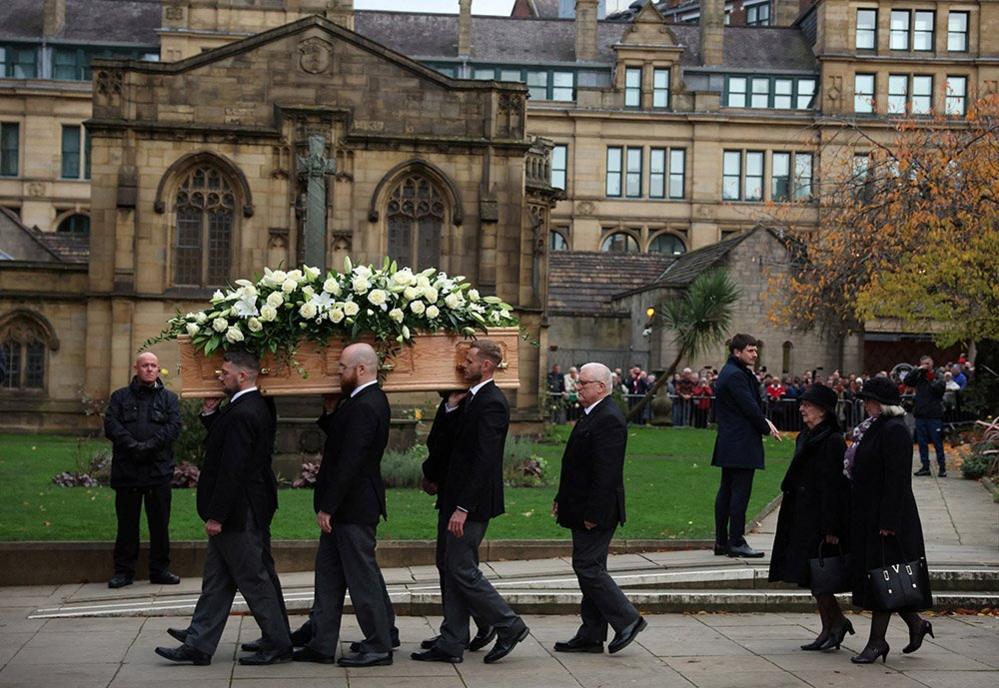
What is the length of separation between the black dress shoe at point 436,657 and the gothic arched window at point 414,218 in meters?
24.3

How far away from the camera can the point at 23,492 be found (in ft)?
63.3

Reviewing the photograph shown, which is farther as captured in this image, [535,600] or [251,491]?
[535,600]

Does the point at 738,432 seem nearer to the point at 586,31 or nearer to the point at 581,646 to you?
the point at 581,646

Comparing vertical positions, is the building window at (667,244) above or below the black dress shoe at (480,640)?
above

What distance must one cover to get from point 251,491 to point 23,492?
32.6 feet

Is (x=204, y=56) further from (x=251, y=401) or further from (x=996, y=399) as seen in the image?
(x=251, y=401)

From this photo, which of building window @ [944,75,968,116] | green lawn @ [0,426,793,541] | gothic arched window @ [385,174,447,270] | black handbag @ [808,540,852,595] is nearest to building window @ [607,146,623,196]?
building window @ [944,75,968,116]

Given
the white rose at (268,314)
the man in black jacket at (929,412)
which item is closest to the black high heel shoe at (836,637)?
the white rose at (268,314)

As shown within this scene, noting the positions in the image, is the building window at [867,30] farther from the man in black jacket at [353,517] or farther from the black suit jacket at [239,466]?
the black suit jacket at [239,466]

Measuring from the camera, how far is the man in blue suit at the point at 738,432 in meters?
14.0

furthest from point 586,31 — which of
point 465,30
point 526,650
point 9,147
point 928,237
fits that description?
point 526,650

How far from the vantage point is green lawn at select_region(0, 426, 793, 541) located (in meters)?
15.7

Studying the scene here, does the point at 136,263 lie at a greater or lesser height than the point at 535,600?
greater

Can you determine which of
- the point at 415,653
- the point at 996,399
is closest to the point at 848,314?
the point at 996,399
